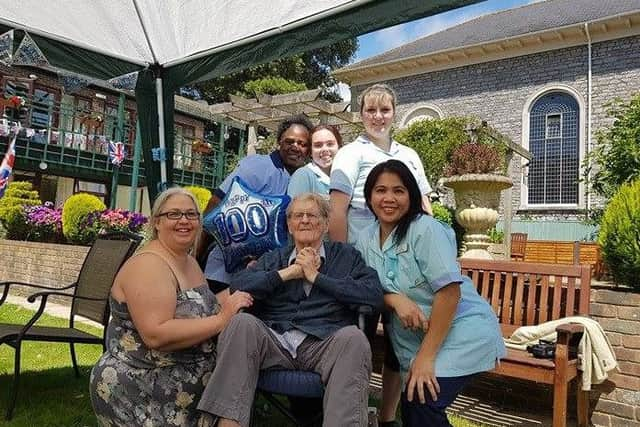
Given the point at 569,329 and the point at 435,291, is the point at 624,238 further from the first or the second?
the point at 435,291

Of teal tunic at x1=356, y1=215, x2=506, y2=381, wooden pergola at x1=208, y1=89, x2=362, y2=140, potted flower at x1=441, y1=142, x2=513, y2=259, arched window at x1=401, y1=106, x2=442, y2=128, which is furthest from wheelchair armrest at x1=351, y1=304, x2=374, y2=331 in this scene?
arched window at x1=401, y1=106, x2=442, y2=128

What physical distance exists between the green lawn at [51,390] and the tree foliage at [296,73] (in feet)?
58.3

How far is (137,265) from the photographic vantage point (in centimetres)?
192

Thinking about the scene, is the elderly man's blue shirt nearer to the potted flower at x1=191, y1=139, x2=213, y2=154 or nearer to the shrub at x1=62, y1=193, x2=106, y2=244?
the shrub at x1=62, y1=193, x2=106, y2=244

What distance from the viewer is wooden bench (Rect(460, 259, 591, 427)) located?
2.59 metres

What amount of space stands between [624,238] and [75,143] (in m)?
15.6

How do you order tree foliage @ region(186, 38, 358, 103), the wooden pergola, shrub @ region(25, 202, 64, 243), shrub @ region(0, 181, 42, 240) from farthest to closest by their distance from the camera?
tree foliage @ region(186, 38, 358, 103)
the wooden pergola
shrub @ region(0, 181, 42, 240)
shrub @ region(25, 202, 64, 243)

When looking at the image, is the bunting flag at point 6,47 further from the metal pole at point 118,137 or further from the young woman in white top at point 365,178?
the metal pole at point 118,137

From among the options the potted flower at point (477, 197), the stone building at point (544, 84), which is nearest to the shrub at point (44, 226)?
the potted flower at point (477, 197)

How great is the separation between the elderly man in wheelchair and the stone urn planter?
4742 millimetres

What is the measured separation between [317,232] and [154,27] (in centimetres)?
219

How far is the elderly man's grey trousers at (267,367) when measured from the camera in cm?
184

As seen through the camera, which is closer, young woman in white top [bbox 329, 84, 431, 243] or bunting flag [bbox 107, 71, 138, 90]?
young woman in white top [bbox 329, 84, 431, 243]

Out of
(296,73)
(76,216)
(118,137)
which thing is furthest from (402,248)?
(296,73)
